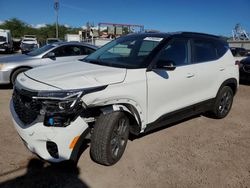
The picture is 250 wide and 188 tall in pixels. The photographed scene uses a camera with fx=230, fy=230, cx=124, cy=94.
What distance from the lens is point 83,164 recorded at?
9.97ft

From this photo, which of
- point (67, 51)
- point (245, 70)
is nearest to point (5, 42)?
point (67, 51)

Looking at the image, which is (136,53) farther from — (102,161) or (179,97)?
(102,161)

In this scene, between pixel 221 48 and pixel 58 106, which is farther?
pixel 221 48

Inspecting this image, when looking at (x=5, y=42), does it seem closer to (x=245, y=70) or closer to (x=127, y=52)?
(x=245, y=70)

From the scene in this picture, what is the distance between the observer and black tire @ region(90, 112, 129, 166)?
2709mm

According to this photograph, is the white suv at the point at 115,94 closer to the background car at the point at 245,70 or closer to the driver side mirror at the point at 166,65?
the driver side mirror at the point at 166,65

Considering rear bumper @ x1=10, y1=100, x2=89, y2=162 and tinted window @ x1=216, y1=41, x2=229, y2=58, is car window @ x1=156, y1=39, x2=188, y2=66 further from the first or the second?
rear bumper @ x1=10, y1=100, x2=89, y2=162

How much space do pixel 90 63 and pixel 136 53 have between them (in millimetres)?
740

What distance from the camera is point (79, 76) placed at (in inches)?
109

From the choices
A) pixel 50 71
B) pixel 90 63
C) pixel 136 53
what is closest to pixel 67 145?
pixel 50 71

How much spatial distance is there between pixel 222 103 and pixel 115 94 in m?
2.99

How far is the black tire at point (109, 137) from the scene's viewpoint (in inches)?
107

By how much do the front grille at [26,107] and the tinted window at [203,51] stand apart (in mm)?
2701

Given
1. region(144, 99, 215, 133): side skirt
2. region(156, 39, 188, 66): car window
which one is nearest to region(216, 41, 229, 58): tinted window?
region(144, 99, 215, 133): side skirt
